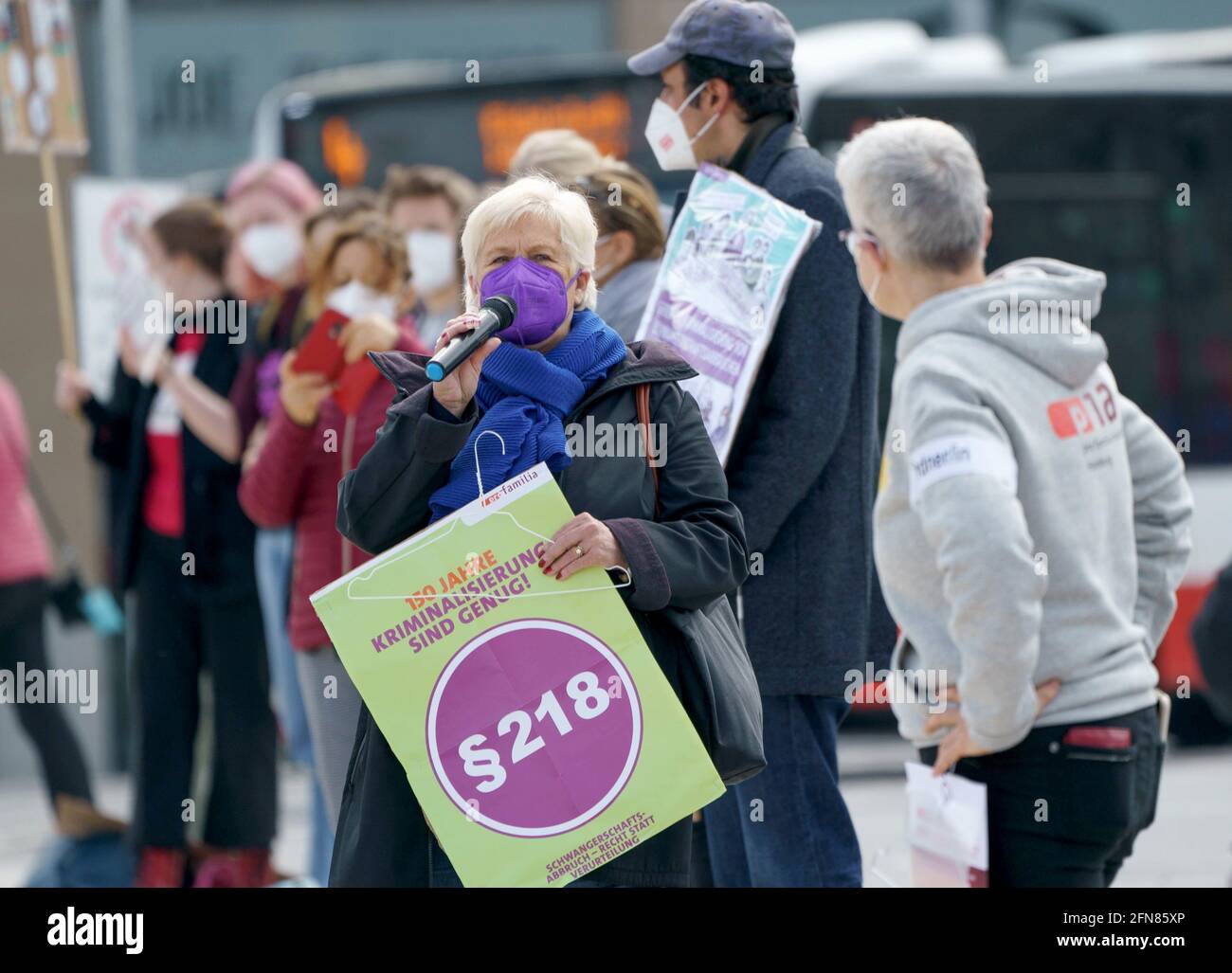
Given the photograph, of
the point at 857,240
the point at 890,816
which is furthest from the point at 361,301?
the point at 890,816

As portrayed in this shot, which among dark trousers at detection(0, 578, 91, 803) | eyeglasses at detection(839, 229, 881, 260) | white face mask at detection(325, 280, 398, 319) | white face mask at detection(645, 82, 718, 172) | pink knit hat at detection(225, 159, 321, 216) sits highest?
white face mask at detection(645, 82, 718, 172)

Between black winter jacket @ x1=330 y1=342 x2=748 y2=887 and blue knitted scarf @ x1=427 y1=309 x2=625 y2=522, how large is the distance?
0.03m

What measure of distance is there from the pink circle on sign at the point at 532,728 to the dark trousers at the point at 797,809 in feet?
3.23

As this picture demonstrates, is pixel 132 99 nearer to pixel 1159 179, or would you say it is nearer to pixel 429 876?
pixel 1159 179

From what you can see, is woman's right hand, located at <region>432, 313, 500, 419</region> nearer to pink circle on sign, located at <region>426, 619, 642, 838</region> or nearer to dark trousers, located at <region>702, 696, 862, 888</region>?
pink circle on sign, located at <region>426, 619, 642, 838</region>

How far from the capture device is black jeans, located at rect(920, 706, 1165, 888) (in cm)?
348

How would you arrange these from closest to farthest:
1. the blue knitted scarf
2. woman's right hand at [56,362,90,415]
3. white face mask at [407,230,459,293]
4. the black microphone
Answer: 1. the black microphone
2. the blue knitted scarf
3. white face mask at [407,230,459,293]
4. woman's right hand at [56,362,90,415]

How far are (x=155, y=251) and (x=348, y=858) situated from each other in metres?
3.85

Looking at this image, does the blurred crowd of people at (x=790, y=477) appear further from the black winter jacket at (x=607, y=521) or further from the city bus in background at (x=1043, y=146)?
the city bus in background at (x=1043, y=146)

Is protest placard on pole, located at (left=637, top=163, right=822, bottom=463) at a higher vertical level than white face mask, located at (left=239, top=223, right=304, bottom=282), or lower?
higher

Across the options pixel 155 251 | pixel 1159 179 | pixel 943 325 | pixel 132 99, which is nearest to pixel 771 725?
pixel 943 325

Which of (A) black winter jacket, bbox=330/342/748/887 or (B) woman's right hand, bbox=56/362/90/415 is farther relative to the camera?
(B) woman's right hand, bbox=56/362/90/415

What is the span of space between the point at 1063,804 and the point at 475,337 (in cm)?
127

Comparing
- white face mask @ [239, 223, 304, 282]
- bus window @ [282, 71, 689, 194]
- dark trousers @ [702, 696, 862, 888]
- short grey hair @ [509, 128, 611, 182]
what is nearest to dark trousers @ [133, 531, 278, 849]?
white face mask @ [239, 223, 304, 282]
